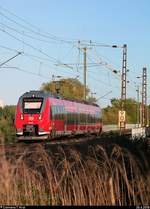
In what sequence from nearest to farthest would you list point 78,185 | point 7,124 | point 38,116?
point 78,185 → point 38,116 → point 7,124

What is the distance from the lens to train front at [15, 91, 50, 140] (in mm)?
39312

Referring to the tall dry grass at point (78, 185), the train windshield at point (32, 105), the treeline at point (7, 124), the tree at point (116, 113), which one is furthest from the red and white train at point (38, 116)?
the tree at point (116, 113)

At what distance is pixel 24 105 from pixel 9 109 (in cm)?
1608

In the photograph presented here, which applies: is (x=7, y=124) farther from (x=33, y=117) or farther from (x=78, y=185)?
(x=78, y=185)

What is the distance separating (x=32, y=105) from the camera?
39906 mm

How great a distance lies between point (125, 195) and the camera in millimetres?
8906

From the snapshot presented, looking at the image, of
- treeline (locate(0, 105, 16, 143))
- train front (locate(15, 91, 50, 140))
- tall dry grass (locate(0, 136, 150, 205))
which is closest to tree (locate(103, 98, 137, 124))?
treeline (locate(0, 105, 16, 143))

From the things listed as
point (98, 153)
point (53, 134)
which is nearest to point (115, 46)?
point (53, 134)

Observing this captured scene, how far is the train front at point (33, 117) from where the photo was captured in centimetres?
3931

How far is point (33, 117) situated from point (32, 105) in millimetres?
885

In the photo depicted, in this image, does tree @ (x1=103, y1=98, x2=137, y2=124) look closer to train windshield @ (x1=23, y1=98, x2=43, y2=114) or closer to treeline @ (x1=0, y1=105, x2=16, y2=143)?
treeline @ (x1=0, y1=105, x2=16, y2=143)

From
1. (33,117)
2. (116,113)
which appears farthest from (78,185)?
(116,113)

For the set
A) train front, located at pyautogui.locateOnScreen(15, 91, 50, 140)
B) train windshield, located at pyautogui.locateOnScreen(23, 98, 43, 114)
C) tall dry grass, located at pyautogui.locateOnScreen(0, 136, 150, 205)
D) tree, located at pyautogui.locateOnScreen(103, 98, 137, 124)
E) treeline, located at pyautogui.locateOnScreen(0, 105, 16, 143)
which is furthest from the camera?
tree, located at pyautogui.locateOnScreen(103, 98, 137, 124)

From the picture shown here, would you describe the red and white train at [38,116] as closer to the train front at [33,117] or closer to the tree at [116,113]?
the train front at [33,117]
